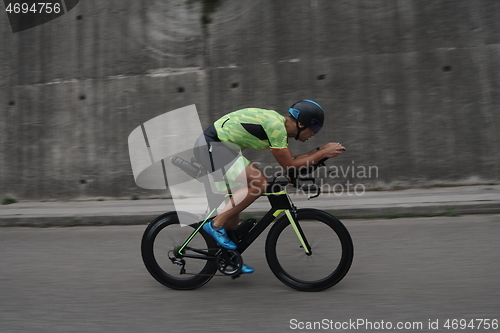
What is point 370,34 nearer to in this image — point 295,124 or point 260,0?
point 260,0

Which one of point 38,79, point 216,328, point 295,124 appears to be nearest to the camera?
point 216,328

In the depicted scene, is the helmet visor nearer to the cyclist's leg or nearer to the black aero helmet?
the black aero helmet

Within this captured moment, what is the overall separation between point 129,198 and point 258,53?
4050 millimetres

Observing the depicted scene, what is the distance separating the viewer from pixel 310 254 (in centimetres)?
414

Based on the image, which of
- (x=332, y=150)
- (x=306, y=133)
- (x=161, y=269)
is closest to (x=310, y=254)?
(x=332, y=150)

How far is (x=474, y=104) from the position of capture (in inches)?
357

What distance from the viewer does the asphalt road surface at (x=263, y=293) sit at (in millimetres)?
3496

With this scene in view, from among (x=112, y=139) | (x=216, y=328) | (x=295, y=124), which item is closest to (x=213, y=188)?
(x=295, y=124)

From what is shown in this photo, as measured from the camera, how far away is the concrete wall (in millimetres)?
9133

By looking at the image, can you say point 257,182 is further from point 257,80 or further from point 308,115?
point 257,80

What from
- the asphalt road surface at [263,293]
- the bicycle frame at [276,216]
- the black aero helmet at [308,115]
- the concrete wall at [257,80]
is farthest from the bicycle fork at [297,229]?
the concrete wall at [257,80]

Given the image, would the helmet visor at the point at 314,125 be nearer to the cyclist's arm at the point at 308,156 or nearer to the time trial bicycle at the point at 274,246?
the cyclist's arm at the point at 308,156

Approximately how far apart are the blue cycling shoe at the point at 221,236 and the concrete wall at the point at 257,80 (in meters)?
5.28

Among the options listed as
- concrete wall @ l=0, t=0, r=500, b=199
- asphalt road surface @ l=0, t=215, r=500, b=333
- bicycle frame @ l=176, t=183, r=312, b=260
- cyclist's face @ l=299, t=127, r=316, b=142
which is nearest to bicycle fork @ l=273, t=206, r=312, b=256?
bicycle frame @ l=176, t=183, r=312, b=260
